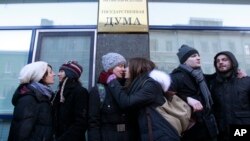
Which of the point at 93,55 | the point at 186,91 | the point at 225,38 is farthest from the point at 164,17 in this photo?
the point at 186,91

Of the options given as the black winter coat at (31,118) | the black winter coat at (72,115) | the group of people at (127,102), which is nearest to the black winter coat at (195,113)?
the group of people at (127,102)

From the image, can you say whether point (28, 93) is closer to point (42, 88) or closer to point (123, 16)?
point (42, 88)

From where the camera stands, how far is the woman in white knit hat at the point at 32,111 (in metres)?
2.87

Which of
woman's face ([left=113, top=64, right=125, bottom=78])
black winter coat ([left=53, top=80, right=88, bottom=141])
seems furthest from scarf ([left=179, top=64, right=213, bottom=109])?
black winter coat ([left=53, top=80, right=88, bottom=141])

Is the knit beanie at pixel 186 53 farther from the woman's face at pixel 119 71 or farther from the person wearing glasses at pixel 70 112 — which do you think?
the person wearing glasses at pixel 70 112

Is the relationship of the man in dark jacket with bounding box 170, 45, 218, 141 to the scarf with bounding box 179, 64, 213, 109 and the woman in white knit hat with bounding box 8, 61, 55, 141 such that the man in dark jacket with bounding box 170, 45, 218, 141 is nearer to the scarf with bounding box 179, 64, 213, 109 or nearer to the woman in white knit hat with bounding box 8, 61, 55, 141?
the scarf with bounding box 179, 64, 213, 109

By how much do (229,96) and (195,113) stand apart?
546mm

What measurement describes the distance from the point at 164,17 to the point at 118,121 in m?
2.71

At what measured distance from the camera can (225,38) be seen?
16.0 ft

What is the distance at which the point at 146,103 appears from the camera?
Answer: 265cm

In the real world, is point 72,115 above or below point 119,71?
below

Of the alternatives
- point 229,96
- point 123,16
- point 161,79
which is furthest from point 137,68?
point 123,16

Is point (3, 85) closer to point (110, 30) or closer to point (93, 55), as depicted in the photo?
point (93, 55)

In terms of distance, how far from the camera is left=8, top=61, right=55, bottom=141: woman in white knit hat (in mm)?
2869
